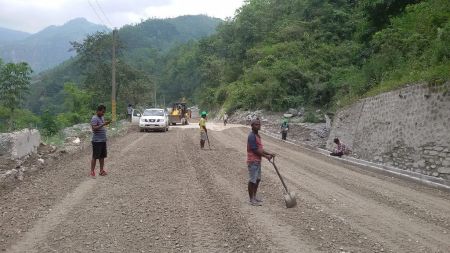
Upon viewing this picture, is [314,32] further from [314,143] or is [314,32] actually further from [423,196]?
[423,196]

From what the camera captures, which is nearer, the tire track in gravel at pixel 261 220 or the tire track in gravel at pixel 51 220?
the tire track in gravel at pixel 51 220

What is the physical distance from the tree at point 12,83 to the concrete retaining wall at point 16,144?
195 feet

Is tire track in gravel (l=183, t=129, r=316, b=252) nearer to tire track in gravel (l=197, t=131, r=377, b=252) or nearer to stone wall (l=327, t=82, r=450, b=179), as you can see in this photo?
tire track in gravel (l=197, t=131, r=377, b=252)

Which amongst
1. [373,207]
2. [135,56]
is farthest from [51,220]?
[135,56]

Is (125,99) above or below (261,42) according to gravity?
below

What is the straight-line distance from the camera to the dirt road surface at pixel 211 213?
6.88 m

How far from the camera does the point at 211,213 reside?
870 centimetres

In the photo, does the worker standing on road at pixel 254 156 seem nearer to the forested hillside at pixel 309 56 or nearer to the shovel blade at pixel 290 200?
the shovel blade at pixel 290 200

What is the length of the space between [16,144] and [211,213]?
7.76 metres

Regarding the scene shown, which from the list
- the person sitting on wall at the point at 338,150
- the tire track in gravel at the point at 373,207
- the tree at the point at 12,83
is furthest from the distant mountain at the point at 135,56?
the tire track in gravel at the point at 373,207

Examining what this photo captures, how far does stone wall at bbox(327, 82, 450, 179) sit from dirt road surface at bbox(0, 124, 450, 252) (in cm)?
140

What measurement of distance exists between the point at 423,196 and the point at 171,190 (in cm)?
601

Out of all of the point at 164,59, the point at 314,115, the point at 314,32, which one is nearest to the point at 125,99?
the point at 314,32

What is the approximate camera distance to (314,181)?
13016 mm
